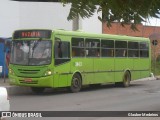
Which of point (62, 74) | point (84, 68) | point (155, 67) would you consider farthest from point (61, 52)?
point (155, 67)

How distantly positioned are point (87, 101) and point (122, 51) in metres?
8.36

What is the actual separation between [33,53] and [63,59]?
140cm

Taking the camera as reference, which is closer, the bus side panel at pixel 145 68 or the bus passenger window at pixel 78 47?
the bus passenger window at pixel 78 47

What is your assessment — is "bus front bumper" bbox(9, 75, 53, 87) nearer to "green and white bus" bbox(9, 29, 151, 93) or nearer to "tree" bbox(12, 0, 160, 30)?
"green and white bus" bbox(9, 29, 151, 93)

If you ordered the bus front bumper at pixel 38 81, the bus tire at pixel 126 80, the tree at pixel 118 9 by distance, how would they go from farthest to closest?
the bus tire at pixel 126 80 < the bus front bumper at pixel 38 81 < the tree at pixel 118 9

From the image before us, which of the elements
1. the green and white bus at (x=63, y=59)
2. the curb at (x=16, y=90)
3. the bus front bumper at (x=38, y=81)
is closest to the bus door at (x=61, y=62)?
the green and white bus at (x=63, y=59)

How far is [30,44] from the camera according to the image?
20297 mm

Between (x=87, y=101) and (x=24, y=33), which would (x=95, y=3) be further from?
(x=24, y=33)

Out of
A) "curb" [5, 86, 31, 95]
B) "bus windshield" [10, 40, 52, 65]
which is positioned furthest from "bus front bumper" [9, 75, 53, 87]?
"curb" [5, 86, 31, 95]

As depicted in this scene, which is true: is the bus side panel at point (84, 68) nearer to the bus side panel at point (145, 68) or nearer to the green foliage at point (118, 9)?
the bus side panel at point (145, 68)

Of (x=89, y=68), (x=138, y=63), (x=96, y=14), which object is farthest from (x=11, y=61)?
(x=96, y=14)

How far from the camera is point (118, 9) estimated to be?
2.09 metres

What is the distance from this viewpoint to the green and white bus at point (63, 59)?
19969 millimetres

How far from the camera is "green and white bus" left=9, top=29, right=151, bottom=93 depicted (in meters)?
20.0
